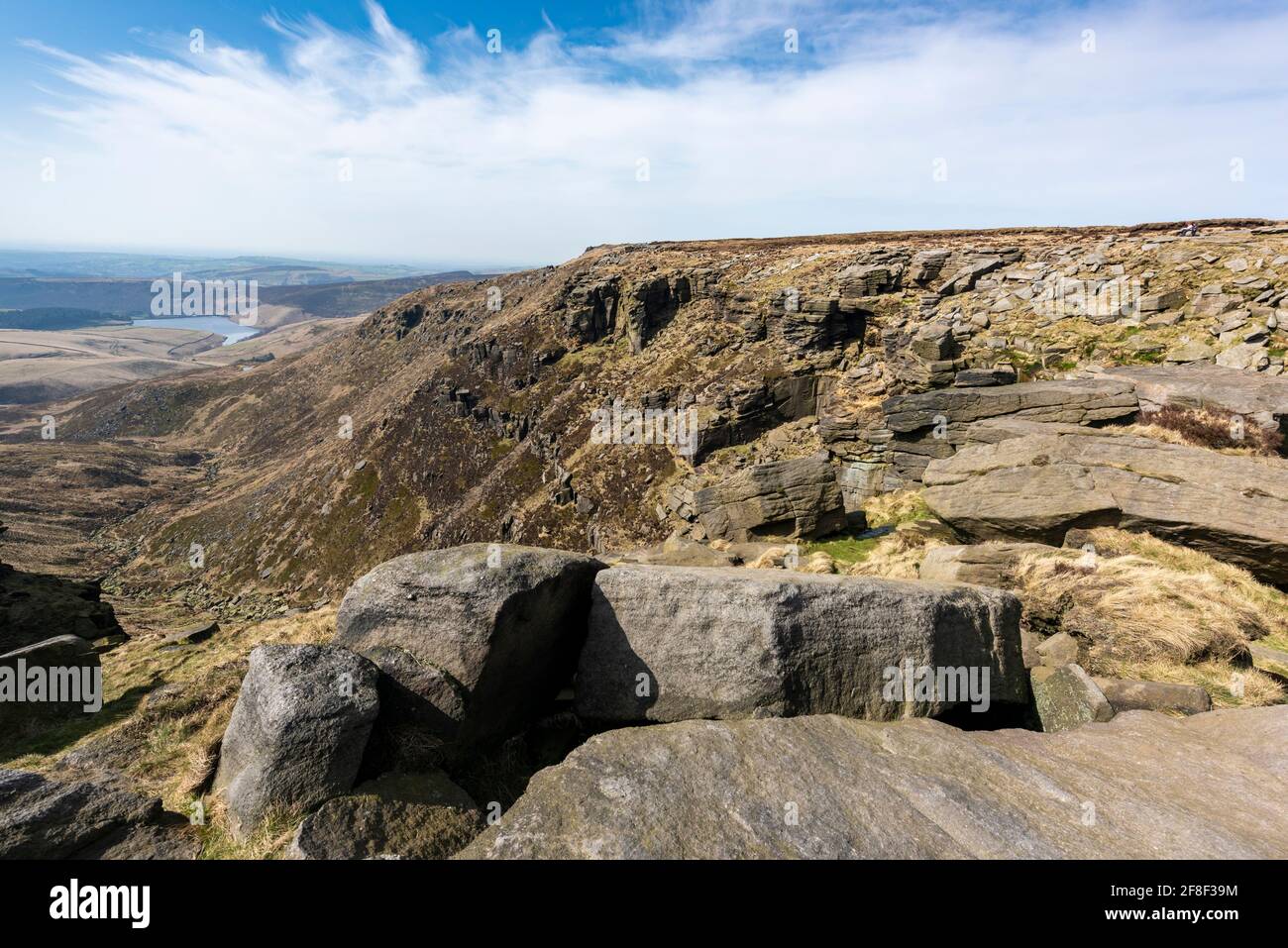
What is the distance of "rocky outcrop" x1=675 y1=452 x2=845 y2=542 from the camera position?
24344 mm

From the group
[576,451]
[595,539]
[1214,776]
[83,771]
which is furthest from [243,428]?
[1214,776]

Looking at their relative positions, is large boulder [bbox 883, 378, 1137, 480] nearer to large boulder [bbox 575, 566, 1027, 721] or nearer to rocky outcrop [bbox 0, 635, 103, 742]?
large boulder [bbox 575, 566, 1027, 721]

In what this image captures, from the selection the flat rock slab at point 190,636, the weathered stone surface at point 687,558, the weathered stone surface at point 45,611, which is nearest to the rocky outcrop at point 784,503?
the weathered stone surface at point 687,558

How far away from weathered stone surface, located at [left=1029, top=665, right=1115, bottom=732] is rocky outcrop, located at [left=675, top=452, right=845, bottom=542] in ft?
46.0

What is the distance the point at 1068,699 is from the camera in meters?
9.71

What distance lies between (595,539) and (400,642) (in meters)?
56.3

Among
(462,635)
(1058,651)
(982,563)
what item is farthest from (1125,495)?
(462,635)

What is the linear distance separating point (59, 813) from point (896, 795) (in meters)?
9.66

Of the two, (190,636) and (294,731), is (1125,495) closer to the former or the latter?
(294,731)

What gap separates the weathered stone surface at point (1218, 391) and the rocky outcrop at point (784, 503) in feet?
41.4

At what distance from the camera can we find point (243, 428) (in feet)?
579
